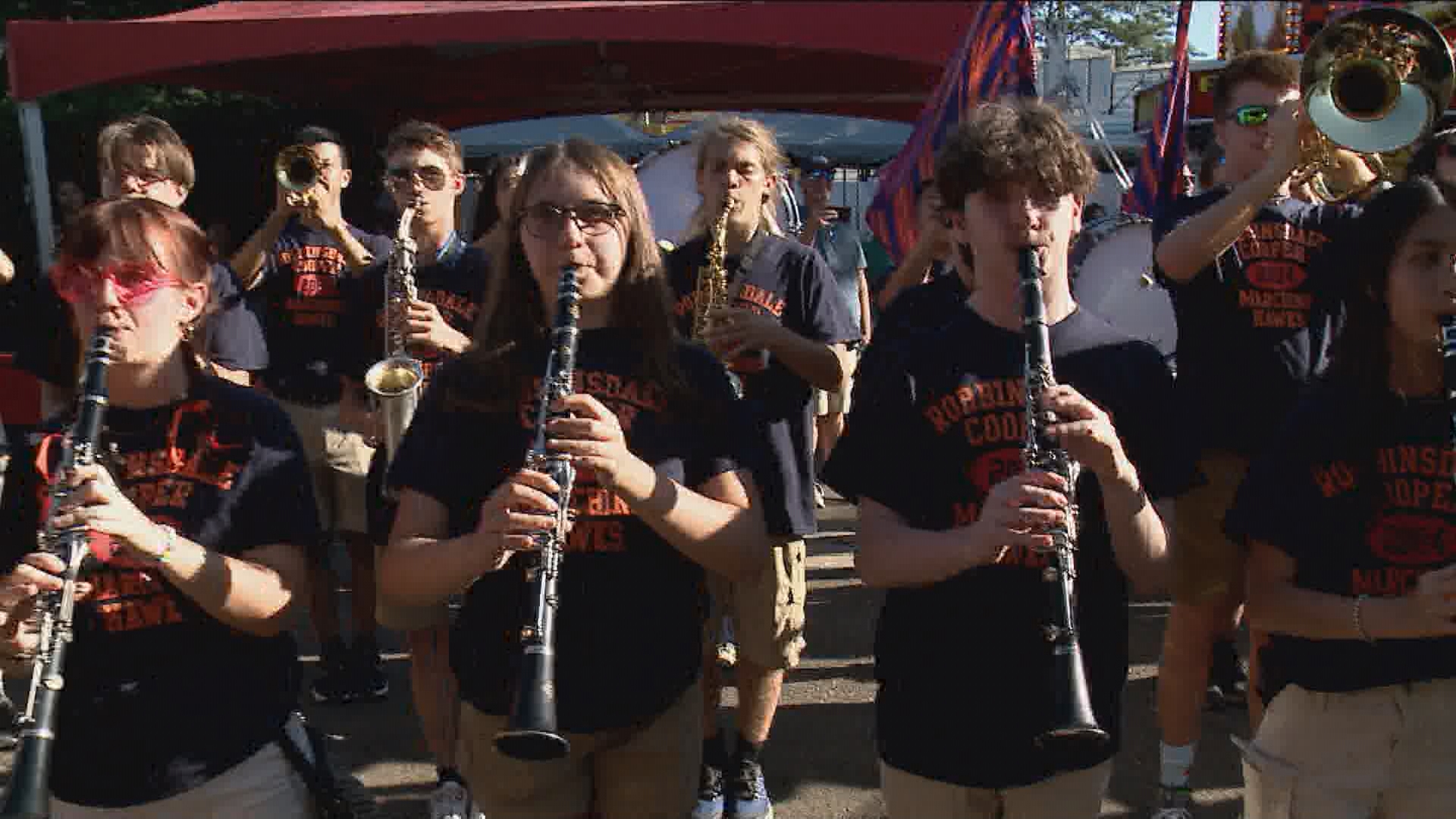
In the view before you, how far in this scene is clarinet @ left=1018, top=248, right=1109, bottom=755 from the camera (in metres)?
2.10

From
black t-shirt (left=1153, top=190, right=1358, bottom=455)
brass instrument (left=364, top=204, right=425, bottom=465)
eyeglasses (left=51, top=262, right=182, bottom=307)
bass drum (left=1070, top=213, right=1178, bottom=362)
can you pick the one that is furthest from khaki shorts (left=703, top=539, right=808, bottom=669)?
bass drum (left=1070, top=213, right=1178, bottom=362)

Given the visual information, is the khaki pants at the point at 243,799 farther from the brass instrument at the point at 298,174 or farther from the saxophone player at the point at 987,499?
the brass instrument at the point at 298,174

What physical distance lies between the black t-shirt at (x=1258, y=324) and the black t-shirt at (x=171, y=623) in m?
2.51

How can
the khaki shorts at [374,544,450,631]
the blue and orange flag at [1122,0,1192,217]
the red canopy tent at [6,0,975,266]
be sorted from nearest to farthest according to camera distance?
the khaki shorts at [374,544,450,631], the blue and orange flag at [1122,0,1192,217], the red canopy tent at [6,0,975,266]

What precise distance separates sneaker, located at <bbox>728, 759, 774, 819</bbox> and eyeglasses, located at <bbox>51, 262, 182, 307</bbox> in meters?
2.43

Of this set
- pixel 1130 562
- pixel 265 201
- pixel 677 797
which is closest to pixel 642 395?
pixel 677 797

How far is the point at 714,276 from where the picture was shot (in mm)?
4129

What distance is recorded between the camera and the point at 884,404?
94.9 inches

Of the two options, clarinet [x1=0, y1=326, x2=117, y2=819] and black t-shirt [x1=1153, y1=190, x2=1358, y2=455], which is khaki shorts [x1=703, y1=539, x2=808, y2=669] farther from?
clarinet [x1=0, y1=326, x2=117, y2=819]

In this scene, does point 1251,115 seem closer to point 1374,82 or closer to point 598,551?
point 1374,82

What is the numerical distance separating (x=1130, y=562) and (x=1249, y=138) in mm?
2028

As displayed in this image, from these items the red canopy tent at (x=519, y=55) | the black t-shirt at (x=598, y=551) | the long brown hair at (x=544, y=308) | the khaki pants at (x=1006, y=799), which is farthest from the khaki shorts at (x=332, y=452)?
the red canopy tent at (x=519, y=55)

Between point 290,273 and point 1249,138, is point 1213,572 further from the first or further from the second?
point 290,273

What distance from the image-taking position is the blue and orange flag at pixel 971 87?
6.00m
